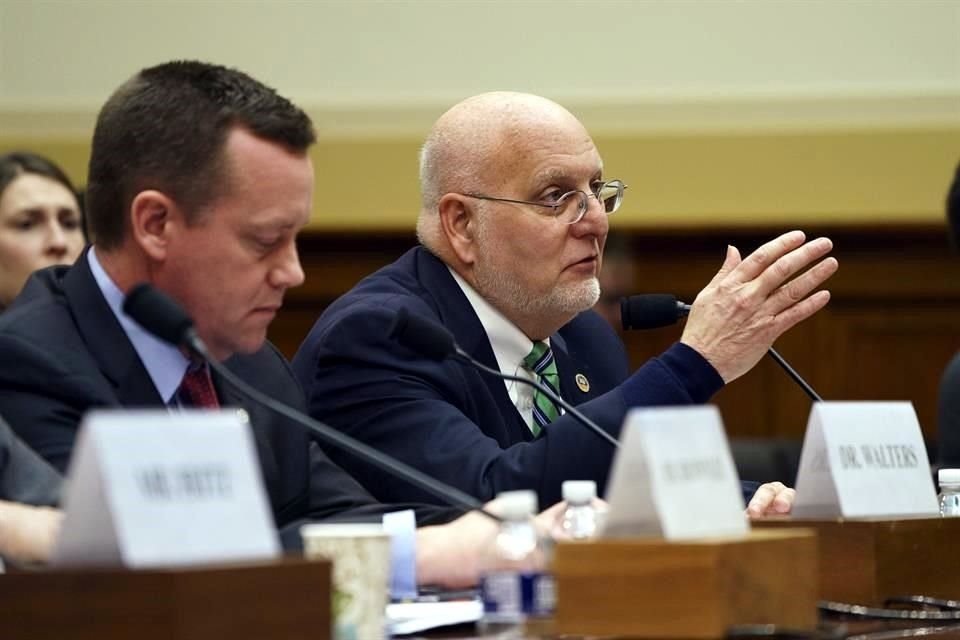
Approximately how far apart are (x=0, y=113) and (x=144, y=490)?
4417 millimetres

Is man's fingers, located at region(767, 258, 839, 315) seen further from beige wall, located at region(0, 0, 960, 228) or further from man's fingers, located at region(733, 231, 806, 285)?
beige wall, located at region(0, 0, 960, 228)

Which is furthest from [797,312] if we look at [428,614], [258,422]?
[428,614]

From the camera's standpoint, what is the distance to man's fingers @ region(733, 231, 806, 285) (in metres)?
2.65

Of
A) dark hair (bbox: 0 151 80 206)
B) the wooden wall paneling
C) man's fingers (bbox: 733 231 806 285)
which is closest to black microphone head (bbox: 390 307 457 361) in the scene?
man's fingers (bbox: 733 231 806 285)

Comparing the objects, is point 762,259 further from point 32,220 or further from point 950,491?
point 32,220

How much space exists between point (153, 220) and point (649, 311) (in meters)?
0.82

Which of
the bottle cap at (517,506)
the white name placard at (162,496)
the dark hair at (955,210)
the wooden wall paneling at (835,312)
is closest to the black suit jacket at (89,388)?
the bottle cap at (517,506)

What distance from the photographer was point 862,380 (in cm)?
568

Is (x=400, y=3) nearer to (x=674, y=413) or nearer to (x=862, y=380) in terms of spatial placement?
(x=862, y=380)

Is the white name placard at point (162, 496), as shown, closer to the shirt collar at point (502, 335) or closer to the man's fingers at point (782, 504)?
the man's fingers at point (782, 504)

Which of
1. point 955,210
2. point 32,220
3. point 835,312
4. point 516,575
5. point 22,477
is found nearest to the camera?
point 516,575

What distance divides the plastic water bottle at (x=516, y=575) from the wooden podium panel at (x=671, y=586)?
0.12 m

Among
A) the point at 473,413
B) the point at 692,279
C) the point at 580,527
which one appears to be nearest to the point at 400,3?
the point at 692,279

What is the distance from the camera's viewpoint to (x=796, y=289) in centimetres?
268
